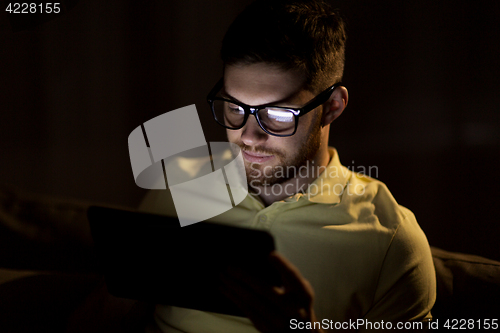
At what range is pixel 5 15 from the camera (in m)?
1.45

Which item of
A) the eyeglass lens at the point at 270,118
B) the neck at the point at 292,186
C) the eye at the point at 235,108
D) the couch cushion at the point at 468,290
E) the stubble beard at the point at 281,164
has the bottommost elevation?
the couch cushion at the point at 468,290

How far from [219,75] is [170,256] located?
1.14 meters

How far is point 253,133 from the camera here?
101 centimetres

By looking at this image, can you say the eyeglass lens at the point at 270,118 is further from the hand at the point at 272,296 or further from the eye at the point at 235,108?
the hand at the point at 272,296

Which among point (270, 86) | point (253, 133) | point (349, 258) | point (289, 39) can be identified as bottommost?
point (349, 258)

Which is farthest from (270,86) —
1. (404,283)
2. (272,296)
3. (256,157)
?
(404,283)

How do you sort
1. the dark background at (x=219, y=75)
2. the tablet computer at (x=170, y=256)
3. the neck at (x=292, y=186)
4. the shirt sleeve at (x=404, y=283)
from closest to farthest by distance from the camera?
the tablet computer at (x=170, y=256)
the shirt sleeve at (x=404, y=283)
the neck at (x=292, y=186)
the dark background at (x=219, y=75)

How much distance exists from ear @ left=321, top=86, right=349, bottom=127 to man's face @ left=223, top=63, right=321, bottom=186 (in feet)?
0.14

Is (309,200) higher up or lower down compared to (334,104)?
lower down

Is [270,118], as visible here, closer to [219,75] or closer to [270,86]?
[270,86]

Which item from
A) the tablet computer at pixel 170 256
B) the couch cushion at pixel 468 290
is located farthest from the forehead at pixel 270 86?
the couch cushion at pixel 468 290

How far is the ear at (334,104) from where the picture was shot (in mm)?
1060
